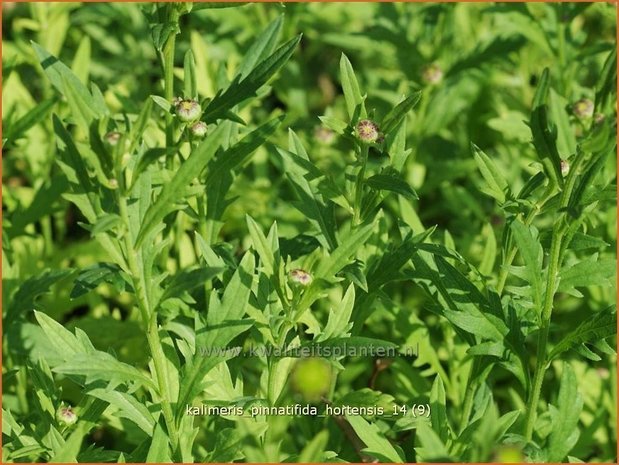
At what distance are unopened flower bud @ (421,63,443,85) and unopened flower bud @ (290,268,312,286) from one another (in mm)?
1920

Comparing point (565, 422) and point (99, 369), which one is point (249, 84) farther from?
point (565, 422)

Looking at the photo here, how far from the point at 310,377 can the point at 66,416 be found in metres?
0.69

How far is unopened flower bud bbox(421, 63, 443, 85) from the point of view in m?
3.84

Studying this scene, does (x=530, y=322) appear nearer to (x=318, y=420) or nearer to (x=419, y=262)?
(x=419, y=262)

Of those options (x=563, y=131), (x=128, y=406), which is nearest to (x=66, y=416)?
(x=128, y=406)

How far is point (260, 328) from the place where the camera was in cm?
228

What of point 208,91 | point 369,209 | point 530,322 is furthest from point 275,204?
point 530,322

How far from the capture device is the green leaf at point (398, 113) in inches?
86.7

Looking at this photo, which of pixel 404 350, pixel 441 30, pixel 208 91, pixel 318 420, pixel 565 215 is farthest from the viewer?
pixel 441 30

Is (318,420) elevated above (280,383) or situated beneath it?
situated beneath

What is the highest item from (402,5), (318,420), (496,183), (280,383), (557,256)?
(402,5)

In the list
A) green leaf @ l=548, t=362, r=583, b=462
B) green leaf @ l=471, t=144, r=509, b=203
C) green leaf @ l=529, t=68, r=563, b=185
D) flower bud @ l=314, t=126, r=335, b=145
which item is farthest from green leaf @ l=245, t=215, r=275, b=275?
flower bud @ l=314, t=126, r=335, b=145

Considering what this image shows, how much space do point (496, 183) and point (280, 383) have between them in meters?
0.86

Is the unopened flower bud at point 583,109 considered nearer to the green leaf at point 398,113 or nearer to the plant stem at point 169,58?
the green leaf at point 398,113
